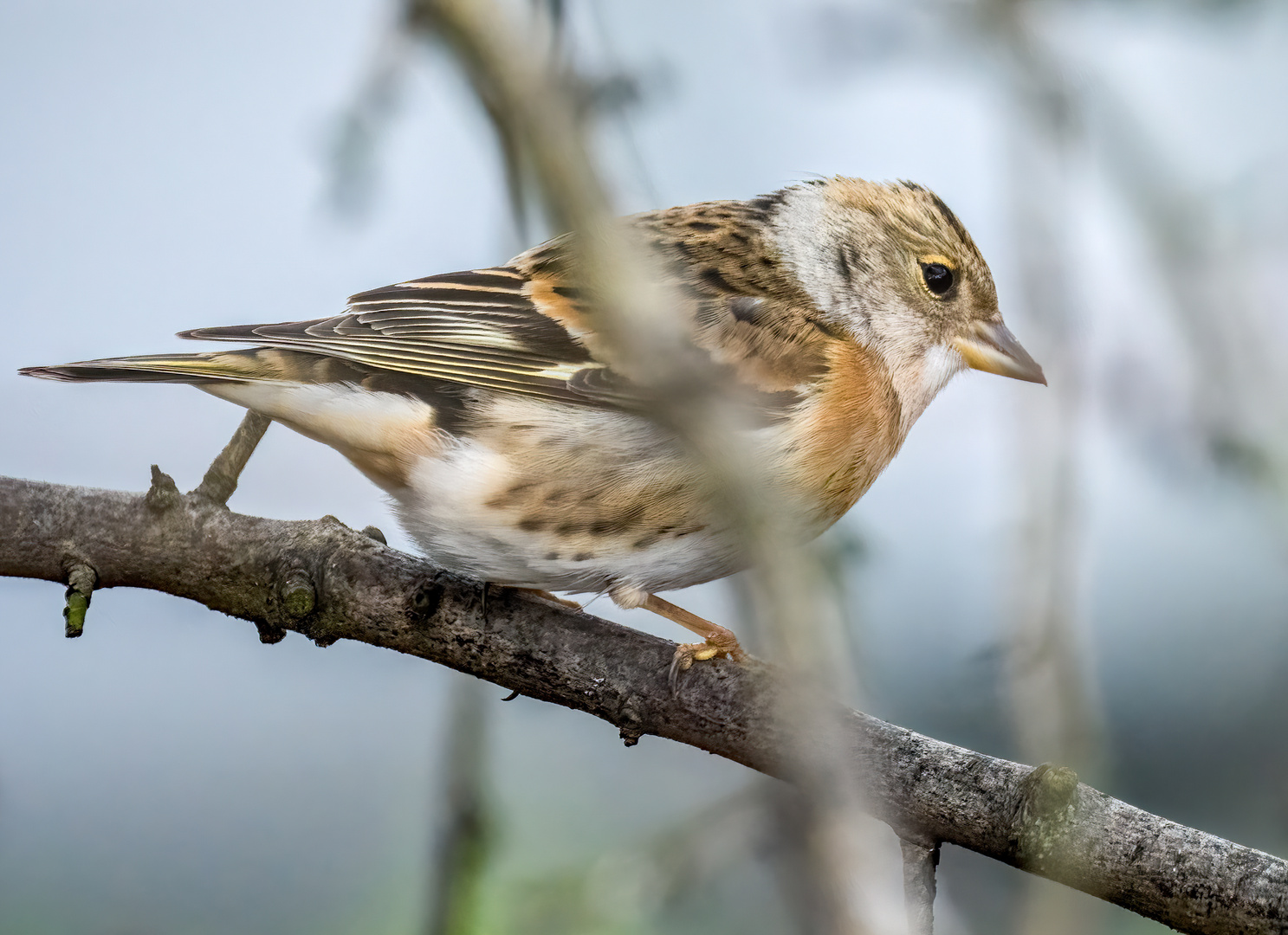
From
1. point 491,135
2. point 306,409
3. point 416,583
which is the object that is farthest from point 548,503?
point 491,135

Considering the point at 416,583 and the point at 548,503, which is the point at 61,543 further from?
the point at 548,503

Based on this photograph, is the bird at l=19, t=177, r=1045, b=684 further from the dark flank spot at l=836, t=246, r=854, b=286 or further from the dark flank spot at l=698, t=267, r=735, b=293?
the dark flank spot at l=836, t=246, r=854, b=286

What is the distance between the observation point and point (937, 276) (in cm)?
203

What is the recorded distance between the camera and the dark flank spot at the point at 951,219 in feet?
6.77

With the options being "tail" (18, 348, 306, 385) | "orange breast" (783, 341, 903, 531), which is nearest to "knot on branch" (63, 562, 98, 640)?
"tail" (18, 348, 306, 385)

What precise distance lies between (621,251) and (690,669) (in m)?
0.82

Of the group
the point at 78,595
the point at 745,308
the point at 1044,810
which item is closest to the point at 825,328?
the point at 745,308

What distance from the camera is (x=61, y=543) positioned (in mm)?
1451

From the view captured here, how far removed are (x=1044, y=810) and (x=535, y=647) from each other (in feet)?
2.25

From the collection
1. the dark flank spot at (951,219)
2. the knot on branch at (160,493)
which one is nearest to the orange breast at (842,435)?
the dark flank spot at (951,219)

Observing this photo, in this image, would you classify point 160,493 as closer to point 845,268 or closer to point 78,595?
point 78,595

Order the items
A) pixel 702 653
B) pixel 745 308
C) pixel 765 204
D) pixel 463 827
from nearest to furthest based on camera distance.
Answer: pixel 702 653 → pixel 463 827 → pixel 745 308 → pixel 765 204

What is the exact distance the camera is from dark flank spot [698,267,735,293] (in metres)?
1.90

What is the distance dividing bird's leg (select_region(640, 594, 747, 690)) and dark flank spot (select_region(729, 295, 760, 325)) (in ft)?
1.56
